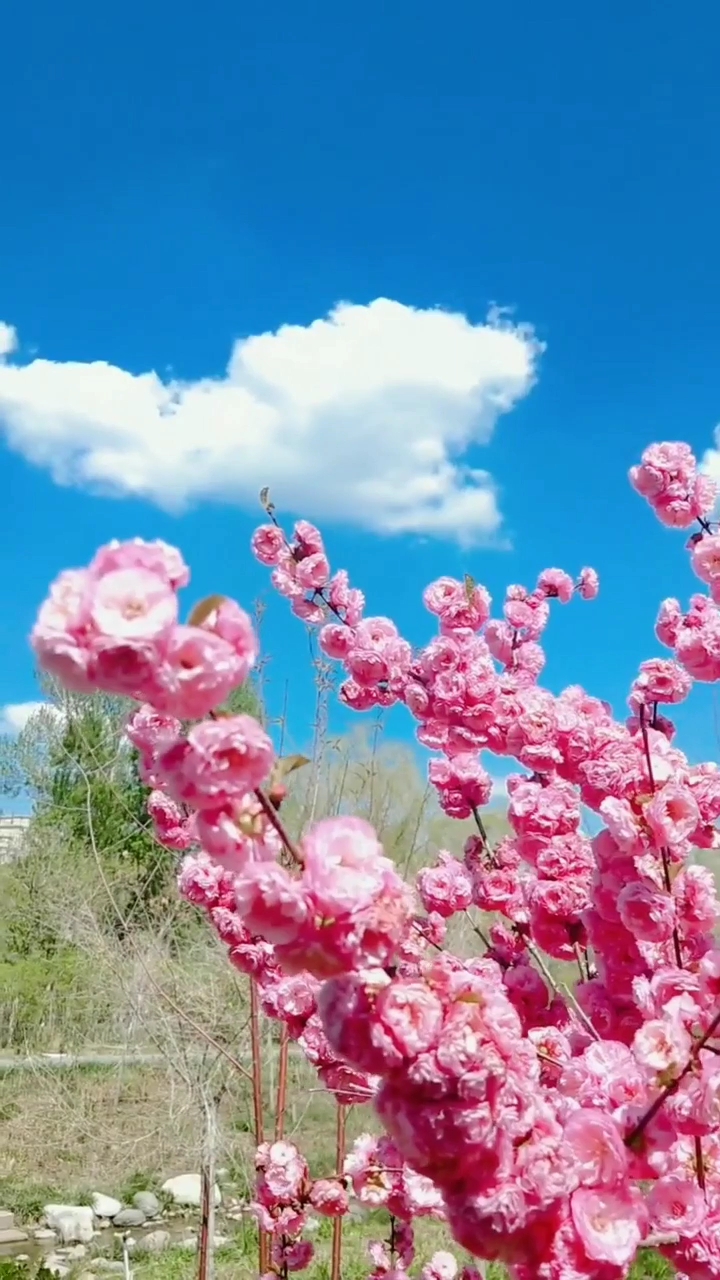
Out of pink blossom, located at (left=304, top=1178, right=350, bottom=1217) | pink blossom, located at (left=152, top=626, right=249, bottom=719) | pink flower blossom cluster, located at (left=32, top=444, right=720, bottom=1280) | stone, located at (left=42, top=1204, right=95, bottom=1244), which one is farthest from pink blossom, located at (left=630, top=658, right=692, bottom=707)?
stone, located at (left=42, top=1204, right=95, bottom=1244)

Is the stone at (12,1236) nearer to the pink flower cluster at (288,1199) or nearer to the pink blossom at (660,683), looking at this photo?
the pink flower cluster at (288,1199)

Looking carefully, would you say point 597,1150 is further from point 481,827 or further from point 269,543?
point 269,543

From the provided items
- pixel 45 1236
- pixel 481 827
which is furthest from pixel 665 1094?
pixel 45 1236

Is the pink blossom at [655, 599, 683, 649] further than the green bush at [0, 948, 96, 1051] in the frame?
No

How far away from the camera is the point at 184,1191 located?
29.4 ft

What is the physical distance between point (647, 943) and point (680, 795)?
32cm

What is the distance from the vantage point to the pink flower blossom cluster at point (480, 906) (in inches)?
40.7

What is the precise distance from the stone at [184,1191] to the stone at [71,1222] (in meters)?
0.68

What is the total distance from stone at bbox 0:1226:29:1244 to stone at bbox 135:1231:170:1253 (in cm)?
92

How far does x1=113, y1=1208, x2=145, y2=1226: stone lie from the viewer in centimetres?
848

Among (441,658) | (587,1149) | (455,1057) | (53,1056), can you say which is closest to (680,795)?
(587,1149)

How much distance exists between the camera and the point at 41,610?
0.96 meters

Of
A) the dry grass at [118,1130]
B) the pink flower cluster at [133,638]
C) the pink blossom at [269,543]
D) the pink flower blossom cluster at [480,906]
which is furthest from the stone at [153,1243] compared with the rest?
the pink flower cluster at [133,638]

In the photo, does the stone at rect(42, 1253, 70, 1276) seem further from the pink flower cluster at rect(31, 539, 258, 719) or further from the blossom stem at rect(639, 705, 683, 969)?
the pink flower cluster at rect(31, 539, 258, 719)
